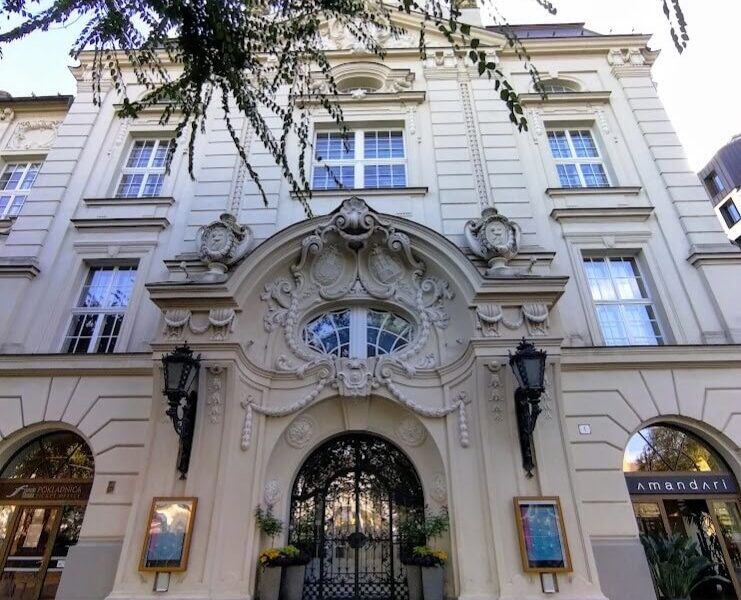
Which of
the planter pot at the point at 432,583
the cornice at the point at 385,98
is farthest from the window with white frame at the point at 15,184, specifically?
the planter pot at the point at 432,583

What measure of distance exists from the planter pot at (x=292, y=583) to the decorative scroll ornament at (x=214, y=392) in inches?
101

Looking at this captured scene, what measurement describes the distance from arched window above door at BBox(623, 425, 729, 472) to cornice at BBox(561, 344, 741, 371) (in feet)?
3.61

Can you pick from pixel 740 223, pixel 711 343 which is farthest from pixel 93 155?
pixel 740 223

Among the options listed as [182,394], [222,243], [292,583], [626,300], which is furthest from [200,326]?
[626,300]

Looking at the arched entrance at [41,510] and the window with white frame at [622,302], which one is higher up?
the window with white frame at [622,302]

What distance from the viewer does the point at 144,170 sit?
11219 millimetres

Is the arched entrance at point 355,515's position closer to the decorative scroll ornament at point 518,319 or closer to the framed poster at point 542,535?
the framed poster at point 542,535

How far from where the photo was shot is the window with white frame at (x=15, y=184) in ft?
37.8

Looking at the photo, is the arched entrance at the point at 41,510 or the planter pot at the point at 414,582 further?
the arched entrance at the point at 41,510

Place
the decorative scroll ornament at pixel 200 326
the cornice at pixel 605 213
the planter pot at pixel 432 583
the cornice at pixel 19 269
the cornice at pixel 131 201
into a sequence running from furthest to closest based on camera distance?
the cornice at pixel 131 201 → the cornice at pixel 605 213 → the cornice at pixel 19 269 → the decorative scroll ornament at pixel 200 326 → the planter pot at pixel 432 583

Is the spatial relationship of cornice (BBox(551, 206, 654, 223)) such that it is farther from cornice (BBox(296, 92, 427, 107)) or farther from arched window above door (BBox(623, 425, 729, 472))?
cornice (BBox(296, 92, 427, 107))

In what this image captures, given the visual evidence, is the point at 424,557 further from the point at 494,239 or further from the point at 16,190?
the point at 16,190

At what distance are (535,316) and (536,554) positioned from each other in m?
3.43

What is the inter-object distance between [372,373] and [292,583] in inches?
133
